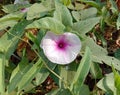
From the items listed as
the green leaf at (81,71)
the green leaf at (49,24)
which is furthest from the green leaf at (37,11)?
the green leaf at (81,71)

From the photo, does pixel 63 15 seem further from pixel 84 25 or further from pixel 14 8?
pixel 14 8

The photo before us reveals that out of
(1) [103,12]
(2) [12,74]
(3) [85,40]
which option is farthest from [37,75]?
(1) [103,12]

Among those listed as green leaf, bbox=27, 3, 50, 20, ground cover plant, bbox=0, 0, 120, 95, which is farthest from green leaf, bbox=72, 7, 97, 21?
green leaf, bbox=27, 3, 50, 20

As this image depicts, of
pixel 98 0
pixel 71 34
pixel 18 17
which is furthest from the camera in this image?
pixel 98 0

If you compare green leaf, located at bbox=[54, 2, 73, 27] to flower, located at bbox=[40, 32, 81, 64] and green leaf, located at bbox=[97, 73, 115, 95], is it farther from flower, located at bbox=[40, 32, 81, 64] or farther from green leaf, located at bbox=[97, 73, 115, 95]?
green leaf, located at bbox=[97, 73, 115, 95]

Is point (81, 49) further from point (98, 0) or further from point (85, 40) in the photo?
point (98, 0)

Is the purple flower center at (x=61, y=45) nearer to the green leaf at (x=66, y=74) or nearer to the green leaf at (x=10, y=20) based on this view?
the green leaf at (x=66, y=74)
